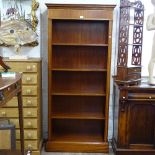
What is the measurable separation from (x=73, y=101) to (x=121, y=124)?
2.53 ft

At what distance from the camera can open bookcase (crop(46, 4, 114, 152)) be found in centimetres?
305

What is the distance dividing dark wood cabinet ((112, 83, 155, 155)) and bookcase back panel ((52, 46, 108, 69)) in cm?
56

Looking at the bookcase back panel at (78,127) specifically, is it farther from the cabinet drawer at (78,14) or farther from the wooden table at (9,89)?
the cabinet drawer at (78,14)

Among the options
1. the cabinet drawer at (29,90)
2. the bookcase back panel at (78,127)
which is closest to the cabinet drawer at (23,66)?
the cabinet drawer at (29,90)

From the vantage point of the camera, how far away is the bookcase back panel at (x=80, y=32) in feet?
10.3

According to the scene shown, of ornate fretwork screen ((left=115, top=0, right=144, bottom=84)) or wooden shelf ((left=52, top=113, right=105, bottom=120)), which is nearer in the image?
ornate fretwork screen ((left=115, top=0, right=144, bottom=84))

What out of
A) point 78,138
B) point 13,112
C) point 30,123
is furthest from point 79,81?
point 13,112

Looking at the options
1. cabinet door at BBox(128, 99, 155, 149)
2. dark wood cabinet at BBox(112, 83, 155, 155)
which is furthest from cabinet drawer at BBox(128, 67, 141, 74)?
cabinet door at BBox(128, 99, 155, 149)

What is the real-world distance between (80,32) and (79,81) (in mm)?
644

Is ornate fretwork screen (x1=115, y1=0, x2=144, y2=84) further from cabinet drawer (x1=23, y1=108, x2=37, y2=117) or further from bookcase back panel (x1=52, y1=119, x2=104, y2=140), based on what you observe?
cabinet drawer (x1=23, y1=108, x2=37, y2=117)

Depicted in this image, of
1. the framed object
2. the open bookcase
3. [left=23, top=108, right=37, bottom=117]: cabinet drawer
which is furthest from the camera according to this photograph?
the open bookcase

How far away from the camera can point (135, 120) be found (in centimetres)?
286

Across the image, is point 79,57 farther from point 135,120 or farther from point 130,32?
point 135,120

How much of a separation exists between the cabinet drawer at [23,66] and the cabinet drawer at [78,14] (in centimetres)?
60
